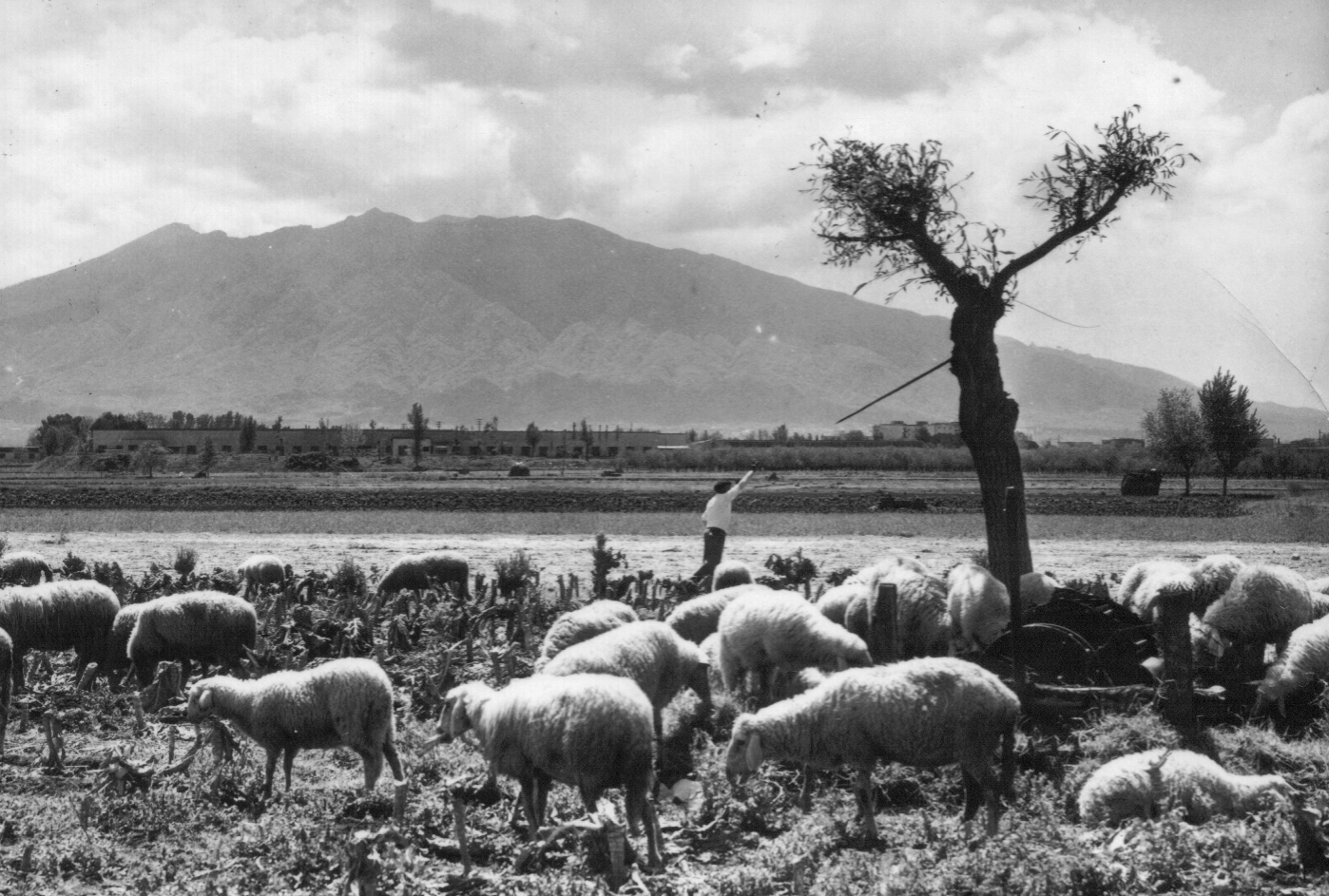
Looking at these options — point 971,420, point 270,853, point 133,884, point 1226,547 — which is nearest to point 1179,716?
point 971,420

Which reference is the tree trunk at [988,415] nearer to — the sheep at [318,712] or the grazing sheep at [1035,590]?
the grazing sheep at [1035,590]

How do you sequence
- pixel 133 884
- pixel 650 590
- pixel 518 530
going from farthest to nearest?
pixel 518 530 → pixel 650 590 → pixel 133 884

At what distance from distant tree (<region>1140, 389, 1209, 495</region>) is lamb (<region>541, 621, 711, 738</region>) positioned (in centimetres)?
5708

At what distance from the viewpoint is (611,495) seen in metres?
56.9

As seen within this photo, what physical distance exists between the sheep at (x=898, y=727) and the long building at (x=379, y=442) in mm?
142669

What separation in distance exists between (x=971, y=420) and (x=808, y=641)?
492 centimetres

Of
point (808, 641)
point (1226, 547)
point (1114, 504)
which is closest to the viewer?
point (808, 641)

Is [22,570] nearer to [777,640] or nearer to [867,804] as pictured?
[777,640]

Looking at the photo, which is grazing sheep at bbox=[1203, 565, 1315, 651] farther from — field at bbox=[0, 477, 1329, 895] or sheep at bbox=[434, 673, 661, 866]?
sheep at bbox=[434, 673, 661, 866]

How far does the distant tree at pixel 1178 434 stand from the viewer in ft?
205

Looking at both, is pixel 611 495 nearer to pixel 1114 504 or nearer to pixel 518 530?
pixel 518 530

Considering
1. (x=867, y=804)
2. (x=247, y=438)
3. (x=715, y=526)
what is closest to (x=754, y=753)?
(x=867, y=804)

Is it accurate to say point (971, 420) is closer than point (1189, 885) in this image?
No

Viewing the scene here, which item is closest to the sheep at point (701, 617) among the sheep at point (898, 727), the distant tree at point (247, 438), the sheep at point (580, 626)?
the sheep at point (580, 626)
